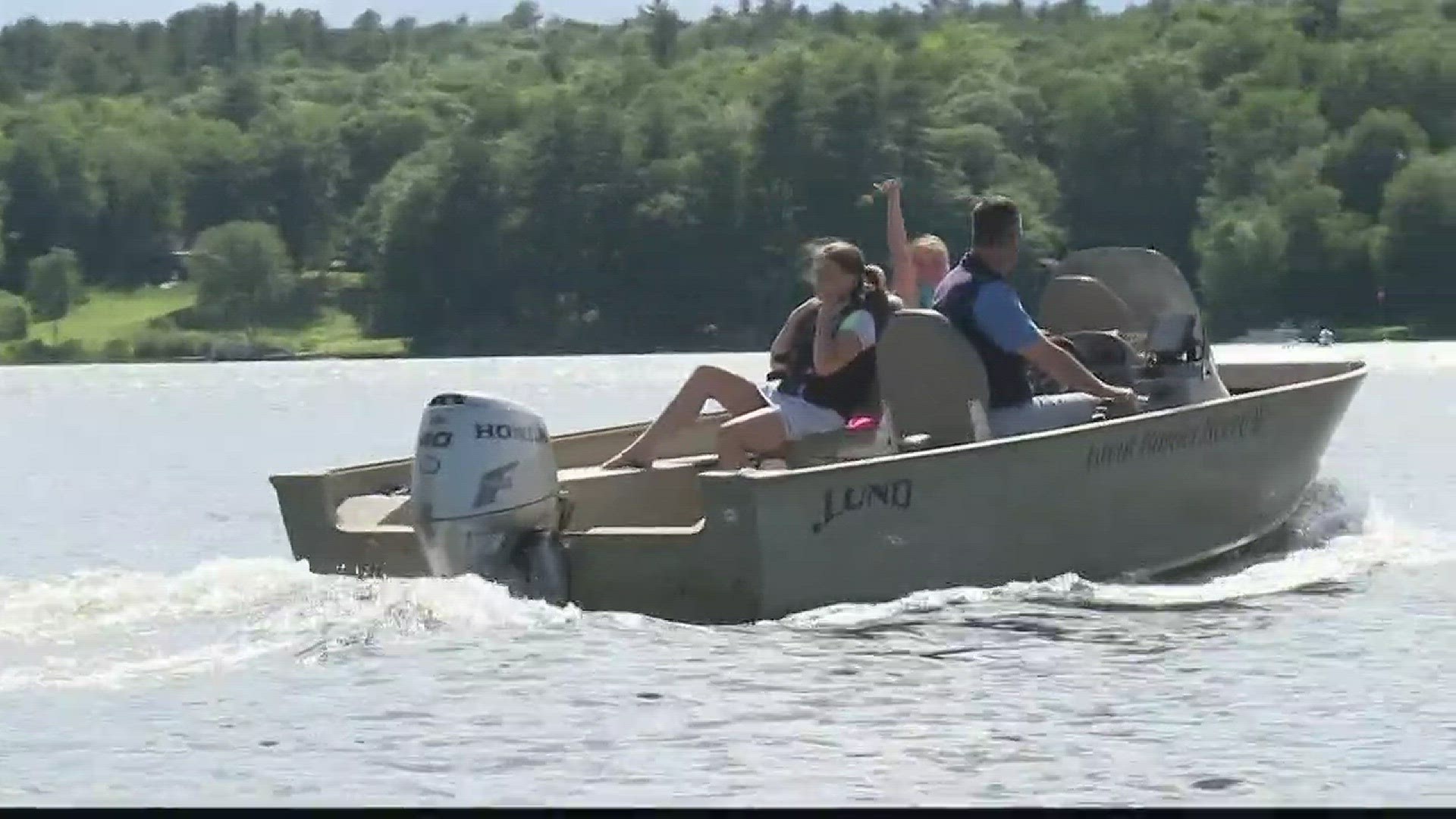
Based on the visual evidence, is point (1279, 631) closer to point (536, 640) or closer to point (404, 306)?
point (536, 640)

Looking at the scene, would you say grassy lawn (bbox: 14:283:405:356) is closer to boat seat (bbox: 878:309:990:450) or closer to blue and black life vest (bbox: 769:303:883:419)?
blue and black life vest (bbox: 769:303:883:419)

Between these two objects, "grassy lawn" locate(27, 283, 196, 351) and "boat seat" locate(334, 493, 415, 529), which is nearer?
"boat seat" locate(334, 493, 415, 529)

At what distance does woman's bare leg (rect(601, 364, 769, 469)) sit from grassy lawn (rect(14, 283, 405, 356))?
276 ft

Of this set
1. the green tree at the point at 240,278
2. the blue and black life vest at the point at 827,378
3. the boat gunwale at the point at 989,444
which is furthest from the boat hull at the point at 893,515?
the green tree at the point at 240,278

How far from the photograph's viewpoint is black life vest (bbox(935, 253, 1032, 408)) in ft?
40.6

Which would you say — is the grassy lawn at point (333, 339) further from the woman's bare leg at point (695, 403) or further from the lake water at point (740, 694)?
Result: the woman's bare leg at point (695, 403)

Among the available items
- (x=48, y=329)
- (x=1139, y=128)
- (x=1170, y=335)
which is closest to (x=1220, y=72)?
(x=1139, y=128)

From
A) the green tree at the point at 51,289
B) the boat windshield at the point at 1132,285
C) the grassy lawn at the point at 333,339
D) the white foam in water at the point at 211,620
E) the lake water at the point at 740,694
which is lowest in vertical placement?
the grassy lawn at the point at 333,339

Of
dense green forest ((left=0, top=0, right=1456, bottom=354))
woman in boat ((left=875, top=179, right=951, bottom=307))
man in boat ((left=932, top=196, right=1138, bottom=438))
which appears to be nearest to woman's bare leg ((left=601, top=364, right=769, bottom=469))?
man in boat ((left=932, top=196, right=1138, bottom=438))

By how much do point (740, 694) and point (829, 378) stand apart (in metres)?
2.12

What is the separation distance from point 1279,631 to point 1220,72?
330 feet

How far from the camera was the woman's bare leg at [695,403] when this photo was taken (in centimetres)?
1221

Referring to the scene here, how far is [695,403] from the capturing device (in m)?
12.2

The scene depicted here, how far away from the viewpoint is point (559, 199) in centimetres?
10006
